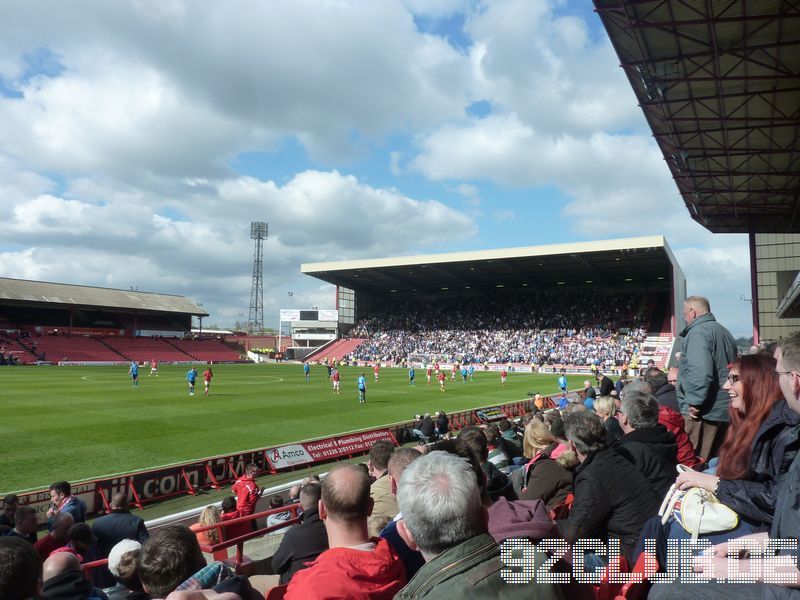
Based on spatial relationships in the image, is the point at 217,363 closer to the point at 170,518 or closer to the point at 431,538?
the point at 170,518

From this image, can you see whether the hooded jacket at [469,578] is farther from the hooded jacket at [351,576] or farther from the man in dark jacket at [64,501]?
the man in dark jacket at [64,501]

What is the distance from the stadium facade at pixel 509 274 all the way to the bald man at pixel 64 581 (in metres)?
49.9

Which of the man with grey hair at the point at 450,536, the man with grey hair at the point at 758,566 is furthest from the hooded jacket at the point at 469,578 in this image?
the man with grey hair at the point at 758,566

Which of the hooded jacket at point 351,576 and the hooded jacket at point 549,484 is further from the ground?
the hooded jacket at point 351,576

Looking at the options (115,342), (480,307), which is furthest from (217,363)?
(480,307)

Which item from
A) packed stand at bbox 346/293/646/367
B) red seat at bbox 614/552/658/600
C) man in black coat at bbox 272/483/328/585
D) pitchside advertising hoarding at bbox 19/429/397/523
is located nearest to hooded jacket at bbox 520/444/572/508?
red seat at bbox 614/552/658/600

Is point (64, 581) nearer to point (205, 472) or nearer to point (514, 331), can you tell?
point (205, 472)

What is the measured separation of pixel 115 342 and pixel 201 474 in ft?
196

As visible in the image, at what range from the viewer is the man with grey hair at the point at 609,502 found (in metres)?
3.88

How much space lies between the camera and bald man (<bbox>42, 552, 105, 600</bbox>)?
3424mm

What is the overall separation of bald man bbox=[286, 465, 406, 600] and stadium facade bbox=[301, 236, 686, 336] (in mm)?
49410

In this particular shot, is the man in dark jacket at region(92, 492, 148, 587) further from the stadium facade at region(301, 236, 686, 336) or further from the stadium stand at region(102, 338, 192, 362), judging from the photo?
the stadium stand at region(102, 338, 192, 362)

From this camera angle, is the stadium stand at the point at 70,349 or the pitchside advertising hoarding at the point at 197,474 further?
the stadium stand at the point at 70,349

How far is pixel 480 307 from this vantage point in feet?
246
